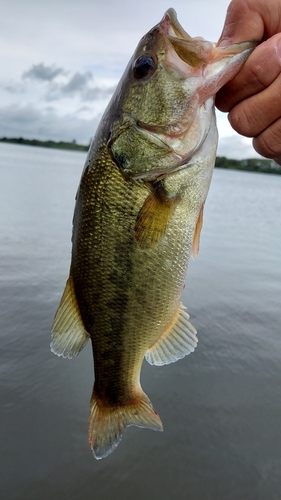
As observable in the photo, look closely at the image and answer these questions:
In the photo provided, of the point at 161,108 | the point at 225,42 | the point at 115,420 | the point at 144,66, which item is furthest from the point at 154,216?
the point at 115,420

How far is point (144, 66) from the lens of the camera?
2186 mm

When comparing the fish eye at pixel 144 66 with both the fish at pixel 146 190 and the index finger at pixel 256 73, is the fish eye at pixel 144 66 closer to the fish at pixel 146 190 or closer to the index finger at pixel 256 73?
the fish at pixel 146 190

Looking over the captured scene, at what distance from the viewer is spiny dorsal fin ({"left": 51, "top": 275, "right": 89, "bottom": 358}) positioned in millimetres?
2391

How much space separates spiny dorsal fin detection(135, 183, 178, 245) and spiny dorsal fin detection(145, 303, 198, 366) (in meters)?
0.57

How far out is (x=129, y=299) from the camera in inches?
90.9

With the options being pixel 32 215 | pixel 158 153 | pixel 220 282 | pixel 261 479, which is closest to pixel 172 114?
pixel 158 153

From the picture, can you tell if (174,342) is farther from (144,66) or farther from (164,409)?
(164,409)

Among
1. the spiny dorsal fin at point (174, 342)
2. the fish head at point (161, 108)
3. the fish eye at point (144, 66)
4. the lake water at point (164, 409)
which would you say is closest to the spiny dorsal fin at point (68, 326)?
the spiny dorsal fin at point (174, 342)

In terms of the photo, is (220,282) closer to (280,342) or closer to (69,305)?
(280,342)

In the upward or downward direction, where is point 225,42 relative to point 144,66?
upward

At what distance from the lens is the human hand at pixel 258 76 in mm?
1858

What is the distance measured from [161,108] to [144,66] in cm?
24

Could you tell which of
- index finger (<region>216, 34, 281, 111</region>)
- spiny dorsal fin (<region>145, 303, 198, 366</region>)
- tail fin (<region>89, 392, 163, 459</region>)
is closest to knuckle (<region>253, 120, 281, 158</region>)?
index finger (<region>216, 34, 281, 111</region>)

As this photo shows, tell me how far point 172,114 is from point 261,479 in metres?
3.70
